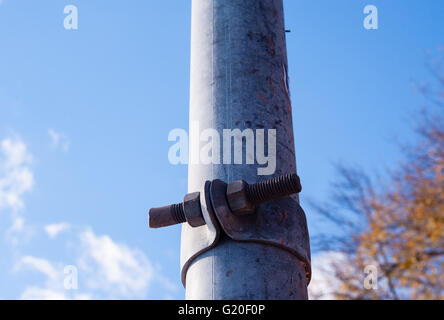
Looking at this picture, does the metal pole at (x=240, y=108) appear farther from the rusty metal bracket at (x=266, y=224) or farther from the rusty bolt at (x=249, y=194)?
the rusty bolt at (x=249, y=194)

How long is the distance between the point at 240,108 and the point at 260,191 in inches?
23.1

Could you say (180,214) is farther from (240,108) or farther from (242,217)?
(240,108)

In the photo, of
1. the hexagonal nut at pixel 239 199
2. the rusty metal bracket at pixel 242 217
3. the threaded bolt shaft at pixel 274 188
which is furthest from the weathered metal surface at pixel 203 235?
the threaded bolt shaft at pixel 274 188

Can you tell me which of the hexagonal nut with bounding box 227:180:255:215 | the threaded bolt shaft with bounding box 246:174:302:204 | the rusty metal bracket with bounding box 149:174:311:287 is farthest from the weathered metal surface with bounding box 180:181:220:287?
the threaded bolt shaft with bounding box 246:174:302:204

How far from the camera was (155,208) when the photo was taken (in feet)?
10.2

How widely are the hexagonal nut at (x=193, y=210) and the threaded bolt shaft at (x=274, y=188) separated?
0.93 ft

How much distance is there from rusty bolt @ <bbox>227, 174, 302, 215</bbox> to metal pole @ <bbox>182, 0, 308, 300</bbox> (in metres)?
0.16

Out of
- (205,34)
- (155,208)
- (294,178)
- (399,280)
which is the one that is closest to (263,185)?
(294,178)

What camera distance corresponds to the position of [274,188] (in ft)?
9.12

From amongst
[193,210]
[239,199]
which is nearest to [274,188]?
[239,199]
